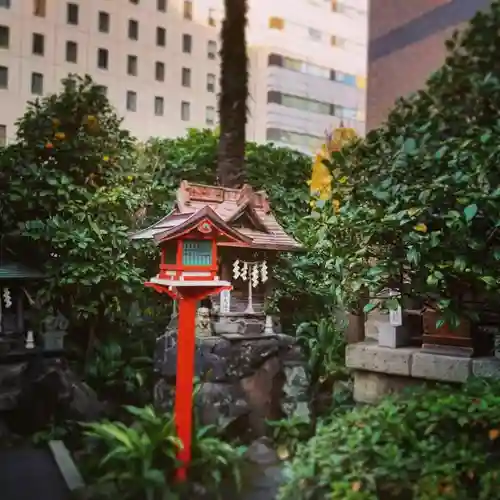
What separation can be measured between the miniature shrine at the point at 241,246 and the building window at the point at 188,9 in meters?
1.02

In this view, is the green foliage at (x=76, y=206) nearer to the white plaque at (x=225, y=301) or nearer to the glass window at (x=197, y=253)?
the white plaque at (x=225, y=301)

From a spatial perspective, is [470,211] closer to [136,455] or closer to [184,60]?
[184,60]

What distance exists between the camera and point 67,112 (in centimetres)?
393

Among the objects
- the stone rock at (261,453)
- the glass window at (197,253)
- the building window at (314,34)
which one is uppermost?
the building window at (314,34)

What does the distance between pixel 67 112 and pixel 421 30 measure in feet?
8.02

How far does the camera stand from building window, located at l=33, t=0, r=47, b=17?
349cm

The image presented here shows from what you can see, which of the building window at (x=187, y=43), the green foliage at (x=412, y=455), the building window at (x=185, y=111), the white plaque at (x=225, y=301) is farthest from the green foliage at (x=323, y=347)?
Result: the building window at (x=187, y=43)

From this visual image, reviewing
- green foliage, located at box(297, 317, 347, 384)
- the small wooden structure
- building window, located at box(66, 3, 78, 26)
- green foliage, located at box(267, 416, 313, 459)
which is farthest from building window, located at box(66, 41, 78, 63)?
green foliage, located at box(267, 416, 313, 459)

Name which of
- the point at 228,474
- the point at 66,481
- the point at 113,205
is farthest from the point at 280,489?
the point at 113,205

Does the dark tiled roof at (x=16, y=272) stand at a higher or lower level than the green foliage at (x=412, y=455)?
higher

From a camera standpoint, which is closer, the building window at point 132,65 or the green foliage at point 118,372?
the building window at point 132,65

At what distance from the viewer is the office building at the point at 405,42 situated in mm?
4219

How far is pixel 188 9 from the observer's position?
384cm

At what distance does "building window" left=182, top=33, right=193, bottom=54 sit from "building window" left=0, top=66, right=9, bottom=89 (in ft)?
3.41
